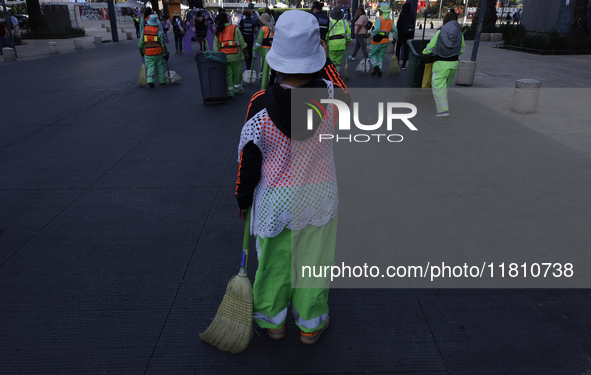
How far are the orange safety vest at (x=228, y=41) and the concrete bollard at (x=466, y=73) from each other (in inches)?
221

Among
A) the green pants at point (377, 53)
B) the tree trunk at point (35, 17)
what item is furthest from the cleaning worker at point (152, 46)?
the tree trunk at point (35, 17)

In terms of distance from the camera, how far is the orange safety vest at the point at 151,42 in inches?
408

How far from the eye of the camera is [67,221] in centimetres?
421

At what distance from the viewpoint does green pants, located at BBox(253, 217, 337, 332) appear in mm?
2383

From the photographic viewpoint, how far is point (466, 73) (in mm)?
10703

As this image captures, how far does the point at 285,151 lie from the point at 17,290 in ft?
7.98

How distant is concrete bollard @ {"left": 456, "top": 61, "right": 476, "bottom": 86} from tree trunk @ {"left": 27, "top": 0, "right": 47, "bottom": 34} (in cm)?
2762

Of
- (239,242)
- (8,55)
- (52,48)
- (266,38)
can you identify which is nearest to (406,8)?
(266,38)

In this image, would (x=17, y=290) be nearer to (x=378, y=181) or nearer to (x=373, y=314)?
(x=373, y=314)

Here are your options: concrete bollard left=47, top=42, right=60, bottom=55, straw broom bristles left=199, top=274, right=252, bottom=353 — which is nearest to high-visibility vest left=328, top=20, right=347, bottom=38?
straw broom bristles left=199, top=274, right=252, bottom=353

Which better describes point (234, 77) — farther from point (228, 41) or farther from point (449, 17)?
point (449, 17)

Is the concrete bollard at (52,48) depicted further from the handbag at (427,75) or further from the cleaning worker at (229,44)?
the handbag at (427,75)

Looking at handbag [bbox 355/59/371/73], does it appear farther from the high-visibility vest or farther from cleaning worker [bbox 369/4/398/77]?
the high-visibility vest

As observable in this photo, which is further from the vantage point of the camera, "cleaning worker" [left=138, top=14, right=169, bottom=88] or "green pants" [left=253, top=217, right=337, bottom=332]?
"cleaning worker" [left=138, top=14, right=169, bottom=88]
